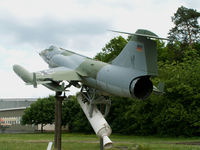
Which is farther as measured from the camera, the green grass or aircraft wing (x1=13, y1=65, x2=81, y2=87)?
the green grass

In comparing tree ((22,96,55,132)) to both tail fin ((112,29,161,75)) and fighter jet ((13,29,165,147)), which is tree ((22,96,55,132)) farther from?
tail fin ((112,29,161,75))

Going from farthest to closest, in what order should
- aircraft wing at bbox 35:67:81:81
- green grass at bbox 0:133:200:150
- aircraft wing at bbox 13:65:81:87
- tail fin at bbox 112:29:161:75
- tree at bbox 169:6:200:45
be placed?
tree at bbox 169:6:200:45, green grass at bbox 0:133:200:150, aircraft wing at bbox 35:67:81:81, aircraft wing at bbox 13:65:81:87, tail fin at bbox 112:29:161:75

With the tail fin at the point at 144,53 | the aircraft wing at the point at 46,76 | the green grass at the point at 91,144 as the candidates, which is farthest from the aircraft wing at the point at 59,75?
the green grass at the point at 91,144

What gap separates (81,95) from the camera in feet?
48.3

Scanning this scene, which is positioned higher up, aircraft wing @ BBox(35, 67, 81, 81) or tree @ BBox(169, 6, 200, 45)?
tree @ BBox(169, 6, 200, 45)

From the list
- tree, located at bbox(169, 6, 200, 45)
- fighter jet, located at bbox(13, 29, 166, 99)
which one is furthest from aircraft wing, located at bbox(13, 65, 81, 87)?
tree, located at bbox(169, 6, 200, 45)

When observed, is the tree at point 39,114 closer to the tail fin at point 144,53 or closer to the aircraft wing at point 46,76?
the aircraft wing at point 46,76

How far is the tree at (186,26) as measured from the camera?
4272 cm

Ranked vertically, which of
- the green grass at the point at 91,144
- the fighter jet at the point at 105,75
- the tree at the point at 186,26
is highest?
the tree at the point at 186,26

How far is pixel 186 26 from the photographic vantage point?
143ft

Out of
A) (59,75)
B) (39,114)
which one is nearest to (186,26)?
(39,114)

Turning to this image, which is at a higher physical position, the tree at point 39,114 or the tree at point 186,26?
the tree at point 186,26

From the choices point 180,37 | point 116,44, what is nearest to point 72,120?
point 116,44

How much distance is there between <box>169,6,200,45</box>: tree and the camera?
42.7 meters
